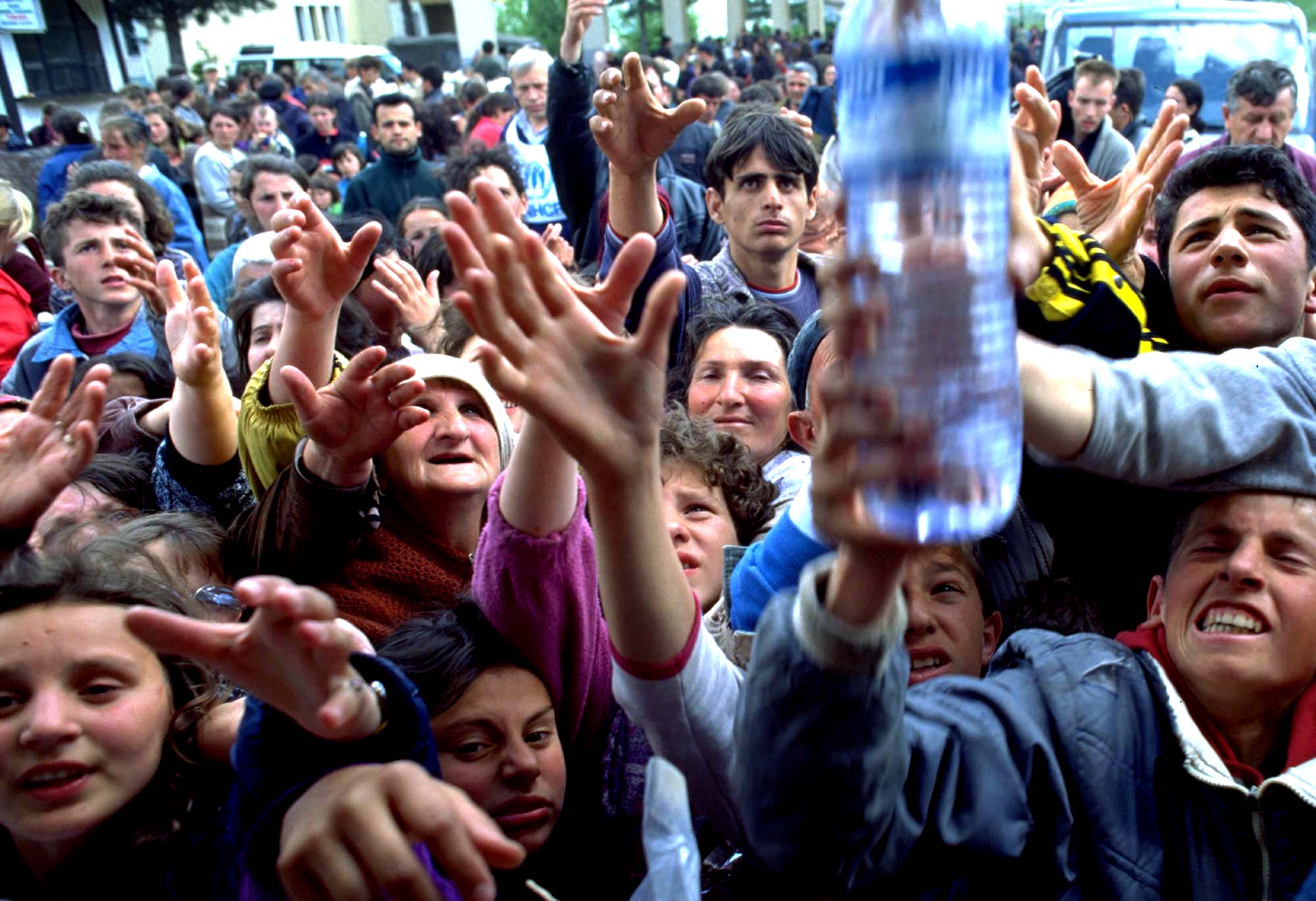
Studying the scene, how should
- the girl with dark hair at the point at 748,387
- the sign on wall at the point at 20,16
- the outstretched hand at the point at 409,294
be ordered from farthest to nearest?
the sign on wall at the point at 20,16, the outstretched hand at the point at 409,294, the girl with dark hair at the point at 748,387

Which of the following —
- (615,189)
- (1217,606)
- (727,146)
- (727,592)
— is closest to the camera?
(1217,606)

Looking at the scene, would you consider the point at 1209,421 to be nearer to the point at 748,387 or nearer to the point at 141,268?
the point at 748,387

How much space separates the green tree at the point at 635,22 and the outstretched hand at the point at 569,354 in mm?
29473

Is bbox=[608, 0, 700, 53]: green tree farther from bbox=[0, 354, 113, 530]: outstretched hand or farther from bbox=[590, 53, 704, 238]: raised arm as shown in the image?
bbox=[0, 354, 113, 530]: outstretched hand

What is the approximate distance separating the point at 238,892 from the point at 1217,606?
4.20 feet

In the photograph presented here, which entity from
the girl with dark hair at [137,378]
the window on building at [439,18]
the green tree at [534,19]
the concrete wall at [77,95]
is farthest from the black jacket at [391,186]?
the window on building at [439,18]

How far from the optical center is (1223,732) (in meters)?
1.45

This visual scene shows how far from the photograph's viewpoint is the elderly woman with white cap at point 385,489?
186cm

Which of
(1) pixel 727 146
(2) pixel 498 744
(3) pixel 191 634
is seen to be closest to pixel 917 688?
(2) pixel 498 744

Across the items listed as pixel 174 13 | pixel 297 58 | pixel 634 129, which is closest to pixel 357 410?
pixel 634 129

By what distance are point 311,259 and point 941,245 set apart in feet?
4.71

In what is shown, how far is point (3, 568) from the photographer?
5.33 ft

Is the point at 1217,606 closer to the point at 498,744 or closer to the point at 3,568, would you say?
the point at 498,744

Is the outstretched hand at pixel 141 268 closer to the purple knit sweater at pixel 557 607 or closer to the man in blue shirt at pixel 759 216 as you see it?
the man in blue shirt at pixel 759 216
